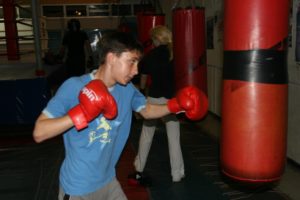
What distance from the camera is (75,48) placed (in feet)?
20.3

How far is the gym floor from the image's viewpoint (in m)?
3.02

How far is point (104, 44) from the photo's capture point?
1591 mm

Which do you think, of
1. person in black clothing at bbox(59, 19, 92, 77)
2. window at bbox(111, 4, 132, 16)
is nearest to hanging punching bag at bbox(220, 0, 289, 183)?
person in black clothing at bbox(59, 19, 92, 77)

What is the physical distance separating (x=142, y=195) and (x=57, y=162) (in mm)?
1194

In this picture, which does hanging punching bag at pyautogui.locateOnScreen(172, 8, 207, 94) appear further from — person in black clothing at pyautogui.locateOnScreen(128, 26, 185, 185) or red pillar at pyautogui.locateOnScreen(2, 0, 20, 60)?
red pillar at pyautogui.locateOnScreen(2, 0, 20, 60)

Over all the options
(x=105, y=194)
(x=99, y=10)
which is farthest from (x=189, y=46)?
(x=99, y=10)

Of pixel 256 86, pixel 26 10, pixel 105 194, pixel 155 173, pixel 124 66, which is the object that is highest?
pixel 26 10

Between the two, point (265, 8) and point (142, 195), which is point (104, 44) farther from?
point (142, 195)

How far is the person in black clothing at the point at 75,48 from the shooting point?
6.11m

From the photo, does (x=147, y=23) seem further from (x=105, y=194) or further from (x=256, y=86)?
(x=105, y=194)

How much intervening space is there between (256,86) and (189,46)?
6.66 feet

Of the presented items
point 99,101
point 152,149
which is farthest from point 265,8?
point 152,149

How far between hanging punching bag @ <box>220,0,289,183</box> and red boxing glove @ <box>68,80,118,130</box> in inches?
29.1

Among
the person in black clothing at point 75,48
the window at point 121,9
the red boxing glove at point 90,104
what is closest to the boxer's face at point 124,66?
the red boxing glove at point 90,104
